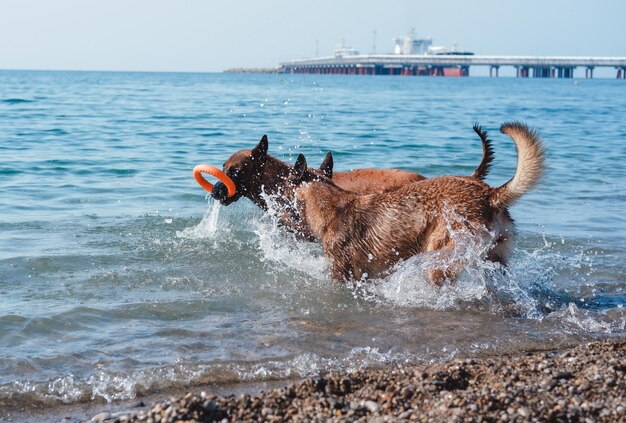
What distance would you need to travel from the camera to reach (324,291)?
27.2 feet

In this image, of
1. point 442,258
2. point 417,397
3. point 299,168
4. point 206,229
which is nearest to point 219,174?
point 299,168

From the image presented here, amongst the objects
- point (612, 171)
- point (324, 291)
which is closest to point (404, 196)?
point (324, 291)

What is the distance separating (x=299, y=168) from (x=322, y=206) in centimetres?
56

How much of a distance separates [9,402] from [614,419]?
387 centimetres

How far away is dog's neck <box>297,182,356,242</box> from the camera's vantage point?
27.1 feet

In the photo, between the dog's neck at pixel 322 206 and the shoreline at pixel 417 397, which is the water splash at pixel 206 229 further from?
the shoreline at pixel 417 397

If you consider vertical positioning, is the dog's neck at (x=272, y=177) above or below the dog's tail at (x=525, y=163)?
below

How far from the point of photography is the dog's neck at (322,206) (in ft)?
27.1

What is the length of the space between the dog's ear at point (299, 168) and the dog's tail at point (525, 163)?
7.22 ft

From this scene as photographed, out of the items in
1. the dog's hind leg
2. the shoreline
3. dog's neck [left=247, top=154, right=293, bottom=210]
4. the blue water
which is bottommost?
the blue water

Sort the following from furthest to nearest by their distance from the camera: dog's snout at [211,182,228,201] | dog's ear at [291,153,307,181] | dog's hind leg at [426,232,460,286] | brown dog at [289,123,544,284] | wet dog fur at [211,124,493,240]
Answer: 1. dog's snout at [211,182,228,201]
2. wet dog fur at [211,124,493,240]
3. dog's ear at [291,153,307,181]
4. dog's hind leg at [426,232,460,286]
5. brown dog at [289,123,544,284]

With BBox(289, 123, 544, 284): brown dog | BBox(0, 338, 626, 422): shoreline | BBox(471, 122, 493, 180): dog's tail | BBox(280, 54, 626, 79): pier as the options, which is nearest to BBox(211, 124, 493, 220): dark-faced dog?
BBox(471, 122, 493, 180): dog's tail

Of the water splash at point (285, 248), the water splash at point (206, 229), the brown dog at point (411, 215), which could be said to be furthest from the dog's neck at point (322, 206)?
the water splash at point (206, 229)

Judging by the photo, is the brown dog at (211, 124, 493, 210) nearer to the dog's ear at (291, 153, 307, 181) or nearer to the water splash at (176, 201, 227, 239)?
the dog's ear at (291, 153, 307, 181)
